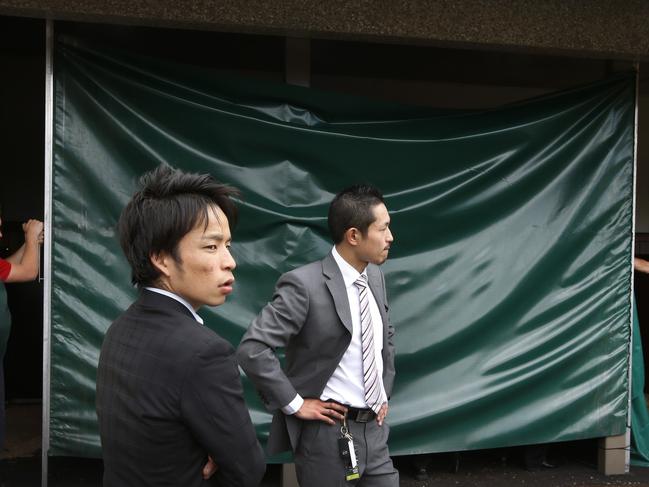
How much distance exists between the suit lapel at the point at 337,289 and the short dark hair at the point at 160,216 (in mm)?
1016

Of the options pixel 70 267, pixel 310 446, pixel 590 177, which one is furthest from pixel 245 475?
pixel 590 177

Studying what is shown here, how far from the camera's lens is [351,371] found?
2.37 metres

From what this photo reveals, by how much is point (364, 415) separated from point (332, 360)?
0.26 m

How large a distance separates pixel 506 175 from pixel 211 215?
301 centimetres

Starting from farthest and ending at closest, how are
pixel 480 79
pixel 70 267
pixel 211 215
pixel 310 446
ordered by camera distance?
1. pixel 480 79
2. pixel 70 267
3. pixel 310 446
4. pixel 211 215

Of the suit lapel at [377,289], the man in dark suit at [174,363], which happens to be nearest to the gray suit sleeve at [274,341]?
the suit lapel at [377,289]

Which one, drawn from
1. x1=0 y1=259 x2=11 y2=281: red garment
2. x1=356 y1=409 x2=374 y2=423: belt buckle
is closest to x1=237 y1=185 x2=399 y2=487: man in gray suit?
x1=356 y1=409 x2=374 y2=423: belt buckle

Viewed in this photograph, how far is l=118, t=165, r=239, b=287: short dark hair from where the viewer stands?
1.38 meters

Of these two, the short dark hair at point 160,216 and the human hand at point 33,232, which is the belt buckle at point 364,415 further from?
the human hand at point 33,232

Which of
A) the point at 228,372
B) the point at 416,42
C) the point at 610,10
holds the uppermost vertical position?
the point at 610,10

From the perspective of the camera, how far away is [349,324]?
2.35m

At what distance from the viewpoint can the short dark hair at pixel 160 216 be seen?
1.38 m

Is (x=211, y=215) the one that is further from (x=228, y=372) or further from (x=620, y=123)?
(x=620, y=123)

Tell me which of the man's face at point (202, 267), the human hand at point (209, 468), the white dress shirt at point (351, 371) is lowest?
the human hand at point (209, 468)
